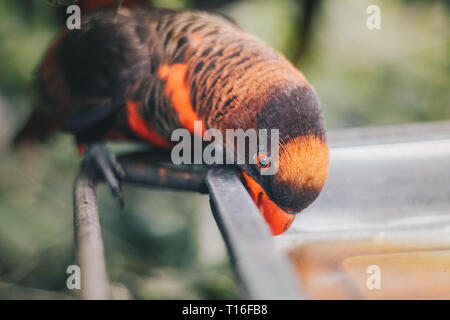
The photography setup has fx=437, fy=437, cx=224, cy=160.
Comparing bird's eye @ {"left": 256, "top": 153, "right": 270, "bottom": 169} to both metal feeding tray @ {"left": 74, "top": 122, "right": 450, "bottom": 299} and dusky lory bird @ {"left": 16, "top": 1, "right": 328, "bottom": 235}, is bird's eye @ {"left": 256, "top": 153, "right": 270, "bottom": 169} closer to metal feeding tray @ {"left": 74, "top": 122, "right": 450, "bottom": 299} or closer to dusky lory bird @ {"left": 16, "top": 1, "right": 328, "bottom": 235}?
dusky lory bird @ {"left": 16, "top": 1, "right": 328, "bottom": 235}

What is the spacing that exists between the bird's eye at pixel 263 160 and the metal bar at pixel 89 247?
1.03 feet

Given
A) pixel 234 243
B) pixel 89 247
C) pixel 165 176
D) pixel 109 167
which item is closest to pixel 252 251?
pixel 234 243

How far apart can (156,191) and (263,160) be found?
1.26m

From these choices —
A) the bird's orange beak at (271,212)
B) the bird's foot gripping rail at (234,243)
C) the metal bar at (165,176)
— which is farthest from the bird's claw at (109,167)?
the bird's orange beak at (271,212)

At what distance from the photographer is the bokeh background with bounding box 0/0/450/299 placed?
1685 mm

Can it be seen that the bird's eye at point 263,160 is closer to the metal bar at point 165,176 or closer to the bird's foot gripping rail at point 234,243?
the bird's foot gripping rail at point 234,243

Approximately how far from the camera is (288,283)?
19.1 inches

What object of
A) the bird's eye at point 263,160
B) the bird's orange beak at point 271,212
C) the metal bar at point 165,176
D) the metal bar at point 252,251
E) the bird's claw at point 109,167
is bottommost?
the metal bar at point 252,251

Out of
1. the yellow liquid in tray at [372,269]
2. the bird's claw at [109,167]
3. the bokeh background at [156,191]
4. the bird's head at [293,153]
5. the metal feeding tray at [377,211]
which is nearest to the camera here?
the bird's head at [293,153]

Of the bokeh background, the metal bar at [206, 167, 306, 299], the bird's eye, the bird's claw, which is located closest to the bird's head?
the bird's eye

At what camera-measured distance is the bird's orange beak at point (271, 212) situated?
0.86 m
